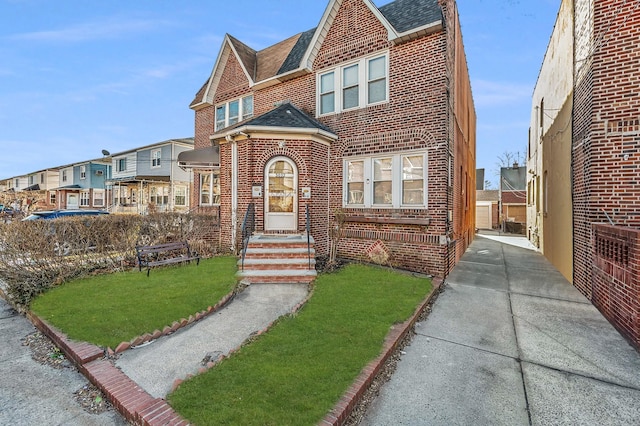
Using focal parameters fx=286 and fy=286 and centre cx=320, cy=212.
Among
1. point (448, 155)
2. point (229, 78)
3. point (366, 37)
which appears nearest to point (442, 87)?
point (448, 155)

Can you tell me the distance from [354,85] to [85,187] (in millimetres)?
40609

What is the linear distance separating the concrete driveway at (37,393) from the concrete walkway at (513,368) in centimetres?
312

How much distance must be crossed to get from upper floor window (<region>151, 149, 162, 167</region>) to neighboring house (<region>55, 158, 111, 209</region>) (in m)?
11.9

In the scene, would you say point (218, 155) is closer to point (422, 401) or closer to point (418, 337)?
point (418, 337)

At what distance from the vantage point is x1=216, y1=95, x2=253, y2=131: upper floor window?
13086 millimetres

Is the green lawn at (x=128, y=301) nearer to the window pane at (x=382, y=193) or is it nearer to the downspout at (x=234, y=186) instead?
the downspout at (x=234, y=186)

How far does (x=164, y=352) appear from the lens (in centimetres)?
413

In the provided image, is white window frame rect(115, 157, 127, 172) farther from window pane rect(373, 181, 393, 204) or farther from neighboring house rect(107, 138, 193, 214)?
window pane rect(373, 181, 393, 204)

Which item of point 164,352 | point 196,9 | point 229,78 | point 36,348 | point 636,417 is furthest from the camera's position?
point 196,9

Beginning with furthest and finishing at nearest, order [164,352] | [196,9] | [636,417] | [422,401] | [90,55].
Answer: [90,55]
[196,9]
[164,352]
[422,401]
[636,417]

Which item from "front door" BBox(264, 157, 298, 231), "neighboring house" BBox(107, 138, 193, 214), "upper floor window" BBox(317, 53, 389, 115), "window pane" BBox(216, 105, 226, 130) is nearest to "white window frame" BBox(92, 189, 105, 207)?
"neighboring house" BBox(107, 138, 193, 214)

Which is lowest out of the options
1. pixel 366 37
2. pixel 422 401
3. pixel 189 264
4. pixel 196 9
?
pixel 422 401

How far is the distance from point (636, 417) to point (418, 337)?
247 centimetres

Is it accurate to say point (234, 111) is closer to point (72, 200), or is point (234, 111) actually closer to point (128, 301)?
point (128, 301)
